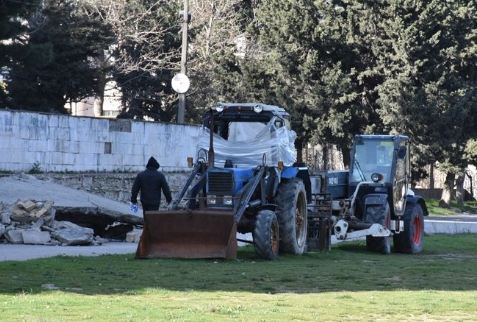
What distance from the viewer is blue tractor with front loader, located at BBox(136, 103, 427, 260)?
2098 cm

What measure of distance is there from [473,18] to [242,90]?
11.9m

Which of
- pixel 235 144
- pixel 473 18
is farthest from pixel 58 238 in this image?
pixel 473 18

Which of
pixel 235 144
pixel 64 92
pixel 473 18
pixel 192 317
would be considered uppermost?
pixel 473 18

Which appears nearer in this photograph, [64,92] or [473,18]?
[64,92]

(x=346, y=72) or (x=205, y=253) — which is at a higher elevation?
(x=346, y=72)

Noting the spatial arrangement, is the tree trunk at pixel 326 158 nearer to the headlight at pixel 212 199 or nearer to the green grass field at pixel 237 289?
the green grass field at pixel 237 289

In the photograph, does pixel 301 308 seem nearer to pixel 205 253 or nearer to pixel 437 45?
pixel 205 253

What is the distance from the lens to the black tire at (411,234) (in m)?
27.1

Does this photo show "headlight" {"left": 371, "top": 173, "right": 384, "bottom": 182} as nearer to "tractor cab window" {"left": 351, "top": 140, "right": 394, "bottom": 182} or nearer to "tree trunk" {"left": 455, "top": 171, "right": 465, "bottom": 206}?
"tractor cab window" {"left": 351, "top": 140, "right": 394, "bottom": 182}

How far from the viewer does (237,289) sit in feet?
52.5

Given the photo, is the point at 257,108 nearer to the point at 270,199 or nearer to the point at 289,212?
the point at 270,199

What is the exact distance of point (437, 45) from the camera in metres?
51.9

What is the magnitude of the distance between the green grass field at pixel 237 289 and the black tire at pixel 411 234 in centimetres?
397

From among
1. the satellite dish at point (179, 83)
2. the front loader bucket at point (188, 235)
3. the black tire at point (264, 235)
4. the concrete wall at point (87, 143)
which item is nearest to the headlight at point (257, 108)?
the black tire at point (264, 235)
